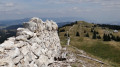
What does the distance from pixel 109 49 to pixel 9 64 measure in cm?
9800

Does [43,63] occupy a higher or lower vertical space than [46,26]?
lower

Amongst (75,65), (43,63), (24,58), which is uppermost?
(24,58)

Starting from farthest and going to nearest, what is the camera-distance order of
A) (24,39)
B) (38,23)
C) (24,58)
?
1. (38,23)
2. (24,39)
3. (24,58)

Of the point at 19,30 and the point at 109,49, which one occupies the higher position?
the point at 19,30

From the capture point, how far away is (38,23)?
26750 mm

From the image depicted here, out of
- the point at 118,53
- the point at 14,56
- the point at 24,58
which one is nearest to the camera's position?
the point at 14,56

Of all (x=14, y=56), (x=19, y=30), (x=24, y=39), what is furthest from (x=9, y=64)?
(x=19, y=30)

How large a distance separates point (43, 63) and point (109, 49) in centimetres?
9063

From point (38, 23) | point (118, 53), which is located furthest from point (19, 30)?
point (118, 53)

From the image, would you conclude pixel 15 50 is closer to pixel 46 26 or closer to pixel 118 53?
pixel 46 26

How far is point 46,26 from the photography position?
100 feet

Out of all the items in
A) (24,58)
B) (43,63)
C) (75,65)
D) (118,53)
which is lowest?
(118,53)

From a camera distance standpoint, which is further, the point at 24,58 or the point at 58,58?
the point at 58,58

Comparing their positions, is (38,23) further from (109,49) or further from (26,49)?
(109,49)
